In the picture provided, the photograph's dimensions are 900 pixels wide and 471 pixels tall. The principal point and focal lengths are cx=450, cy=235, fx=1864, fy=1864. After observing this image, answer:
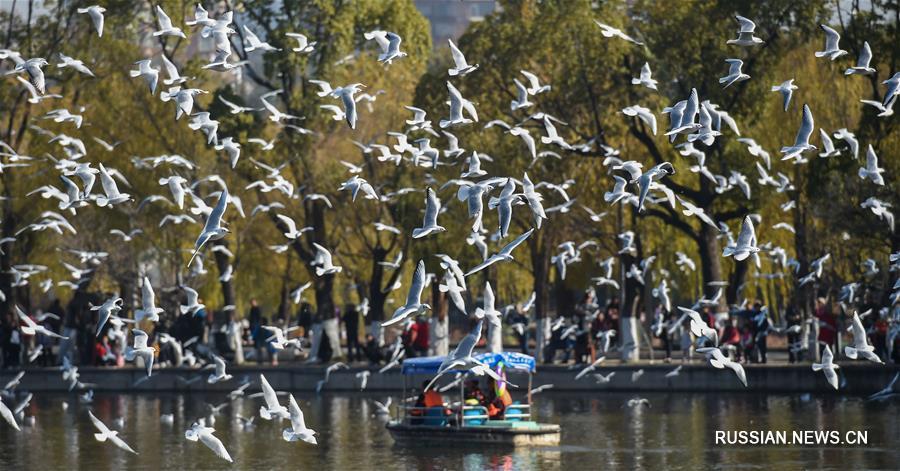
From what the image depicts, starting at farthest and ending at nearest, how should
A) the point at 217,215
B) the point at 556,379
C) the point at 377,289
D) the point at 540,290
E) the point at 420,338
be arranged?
the point at 377,289, the point at 540,290, the point at 556,379, the point at 420,338, the point at 217,215

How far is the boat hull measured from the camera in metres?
28.5

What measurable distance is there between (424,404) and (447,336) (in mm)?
11017

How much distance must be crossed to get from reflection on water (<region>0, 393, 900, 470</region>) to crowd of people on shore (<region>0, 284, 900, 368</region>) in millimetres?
1428

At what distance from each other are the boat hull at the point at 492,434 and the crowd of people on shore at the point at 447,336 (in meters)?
5.65

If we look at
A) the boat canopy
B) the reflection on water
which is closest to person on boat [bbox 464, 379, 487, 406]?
the boat canopy

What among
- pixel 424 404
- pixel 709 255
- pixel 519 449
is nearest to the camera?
pixel 519 449

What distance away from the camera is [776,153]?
4338 cm

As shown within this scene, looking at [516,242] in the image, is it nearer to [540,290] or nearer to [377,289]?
[540,290]

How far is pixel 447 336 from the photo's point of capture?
4109cm

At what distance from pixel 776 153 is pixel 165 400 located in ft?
49.6

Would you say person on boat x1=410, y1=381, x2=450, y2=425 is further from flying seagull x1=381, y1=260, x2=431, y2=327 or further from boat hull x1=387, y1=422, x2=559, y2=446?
flying seagull x1=381, y1=260, x2=431, y2=327

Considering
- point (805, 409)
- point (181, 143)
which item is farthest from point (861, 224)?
point (181, 143)

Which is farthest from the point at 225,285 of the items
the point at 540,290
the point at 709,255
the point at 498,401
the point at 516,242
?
the point at 516,242

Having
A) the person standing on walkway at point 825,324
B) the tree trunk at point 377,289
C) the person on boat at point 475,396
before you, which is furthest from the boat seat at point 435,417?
the tree trunk at point 377,289
